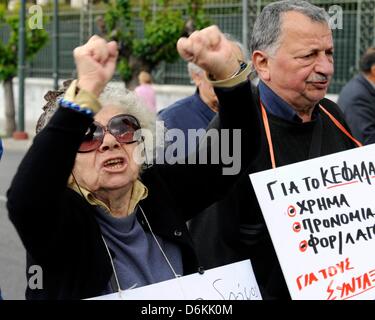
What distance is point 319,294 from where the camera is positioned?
292 centimetres

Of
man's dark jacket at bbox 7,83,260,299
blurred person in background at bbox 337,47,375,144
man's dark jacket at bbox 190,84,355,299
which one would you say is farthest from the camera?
blurred person in background at bbox 337,47,375,144

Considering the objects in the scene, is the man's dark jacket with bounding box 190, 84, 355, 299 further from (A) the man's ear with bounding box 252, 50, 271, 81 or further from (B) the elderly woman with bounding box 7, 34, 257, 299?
(B) the elderly woman with bounding box 7, 34, 257, 299

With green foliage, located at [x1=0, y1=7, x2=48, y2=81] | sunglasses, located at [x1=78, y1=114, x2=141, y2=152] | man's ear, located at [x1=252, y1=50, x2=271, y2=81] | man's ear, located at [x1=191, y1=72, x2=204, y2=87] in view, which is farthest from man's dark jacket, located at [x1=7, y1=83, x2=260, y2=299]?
green foliage, located at [x1=0, y1=7, x2=48, y2=81]

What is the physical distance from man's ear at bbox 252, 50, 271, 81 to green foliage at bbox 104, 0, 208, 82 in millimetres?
14259

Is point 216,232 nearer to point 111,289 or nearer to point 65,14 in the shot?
point 111,289

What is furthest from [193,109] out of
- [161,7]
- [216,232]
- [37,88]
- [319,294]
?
[37,88]

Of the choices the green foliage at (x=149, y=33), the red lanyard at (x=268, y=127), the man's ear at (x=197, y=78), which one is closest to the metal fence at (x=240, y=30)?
the green foliage at (x=149, y=33)

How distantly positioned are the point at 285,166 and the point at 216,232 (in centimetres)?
39

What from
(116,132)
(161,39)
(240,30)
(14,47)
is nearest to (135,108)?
(116,132)

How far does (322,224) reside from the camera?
3.00 metres

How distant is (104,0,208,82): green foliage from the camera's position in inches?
703

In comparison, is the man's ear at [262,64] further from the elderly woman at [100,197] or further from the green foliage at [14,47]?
the green foliage at [14,47]

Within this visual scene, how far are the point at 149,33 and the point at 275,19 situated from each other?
1512 centimetres

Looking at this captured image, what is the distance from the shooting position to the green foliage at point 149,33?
1784cm
